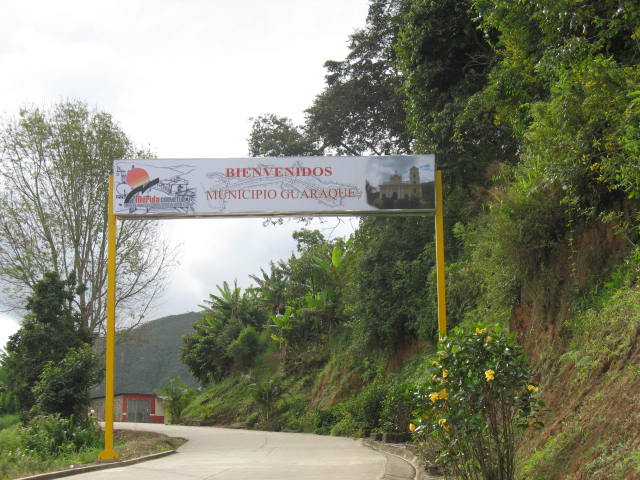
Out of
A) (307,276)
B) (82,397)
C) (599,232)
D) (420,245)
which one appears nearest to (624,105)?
(599,232)

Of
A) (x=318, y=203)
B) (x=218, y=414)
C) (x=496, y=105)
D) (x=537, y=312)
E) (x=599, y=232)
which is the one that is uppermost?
(x=496, y=105)

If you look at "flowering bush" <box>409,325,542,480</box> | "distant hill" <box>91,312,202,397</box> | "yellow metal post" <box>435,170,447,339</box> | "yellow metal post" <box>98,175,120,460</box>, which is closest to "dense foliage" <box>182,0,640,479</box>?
"flowering bush" <box>409,325,542,480</box>

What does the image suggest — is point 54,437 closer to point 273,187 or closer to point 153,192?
point 153,192

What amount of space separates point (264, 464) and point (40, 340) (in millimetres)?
9427

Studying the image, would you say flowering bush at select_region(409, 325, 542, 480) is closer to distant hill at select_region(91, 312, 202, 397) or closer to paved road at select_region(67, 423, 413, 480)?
paved road at select_region(67, 423, 413, 480)

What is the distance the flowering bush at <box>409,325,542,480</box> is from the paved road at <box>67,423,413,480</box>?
3181 mm

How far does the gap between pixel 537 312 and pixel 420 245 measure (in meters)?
9.73

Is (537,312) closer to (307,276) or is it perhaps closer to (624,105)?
(624,105)

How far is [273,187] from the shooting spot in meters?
13.3

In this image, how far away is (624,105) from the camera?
8.06 metres

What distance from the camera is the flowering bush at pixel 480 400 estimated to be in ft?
19.7

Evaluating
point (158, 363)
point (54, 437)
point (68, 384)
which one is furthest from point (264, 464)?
point (158, 363)

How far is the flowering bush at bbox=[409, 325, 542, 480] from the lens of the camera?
601 cm

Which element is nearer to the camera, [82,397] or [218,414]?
[82,397]
